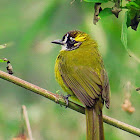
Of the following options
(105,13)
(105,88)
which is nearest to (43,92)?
(105,13)

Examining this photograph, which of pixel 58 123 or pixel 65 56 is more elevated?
pixel 65 56

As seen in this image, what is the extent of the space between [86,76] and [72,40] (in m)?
0.70

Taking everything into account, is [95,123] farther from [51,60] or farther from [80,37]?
[51,60]

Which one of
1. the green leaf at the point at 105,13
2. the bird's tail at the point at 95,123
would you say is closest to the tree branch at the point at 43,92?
the bird's tail at the point at 95,123

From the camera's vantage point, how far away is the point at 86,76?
4.50m

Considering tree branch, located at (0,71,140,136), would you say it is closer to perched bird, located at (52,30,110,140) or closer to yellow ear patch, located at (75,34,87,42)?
perched bird, located at (52,30,110,140)

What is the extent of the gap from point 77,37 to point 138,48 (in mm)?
860

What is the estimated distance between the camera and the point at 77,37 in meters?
5.11

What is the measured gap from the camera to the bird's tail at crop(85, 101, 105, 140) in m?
3.88

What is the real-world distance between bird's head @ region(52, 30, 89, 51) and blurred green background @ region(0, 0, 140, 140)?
82 millimetres

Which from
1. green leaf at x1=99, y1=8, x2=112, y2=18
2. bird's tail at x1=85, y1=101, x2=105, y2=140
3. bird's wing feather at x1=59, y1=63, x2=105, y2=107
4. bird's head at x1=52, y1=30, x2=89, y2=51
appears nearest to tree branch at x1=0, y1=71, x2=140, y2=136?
bird's tail at x1=85, y1=101, x2=105, y2=140

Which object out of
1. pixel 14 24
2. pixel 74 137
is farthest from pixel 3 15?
pixel 74 137

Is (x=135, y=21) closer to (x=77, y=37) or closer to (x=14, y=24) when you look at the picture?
(x=77, y=37)


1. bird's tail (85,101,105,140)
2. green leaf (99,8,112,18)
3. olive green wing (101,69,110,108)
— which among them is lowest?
bird's tail (85,101,105,140)
